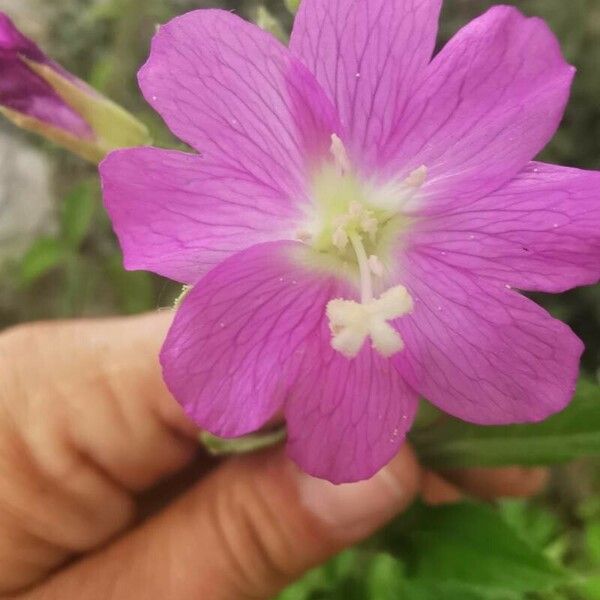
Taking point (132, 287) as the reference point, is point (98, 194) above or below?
above

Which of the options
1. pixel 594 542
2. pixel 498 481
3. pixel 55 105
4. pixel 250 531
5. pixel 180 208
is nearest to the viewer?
pixel 180 208

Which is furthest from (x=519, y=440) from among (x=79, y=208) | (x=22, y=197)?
(x=22, y=197)

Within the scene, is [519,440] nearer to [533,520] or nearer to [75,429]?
[75,429]

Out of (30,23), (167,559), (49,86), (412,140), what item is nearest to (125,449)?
(167,559)

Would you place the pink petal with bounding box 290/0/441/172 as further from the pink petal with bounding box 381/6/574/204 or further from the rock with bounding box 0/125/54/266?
the rock with bounding box 0/125/54/266

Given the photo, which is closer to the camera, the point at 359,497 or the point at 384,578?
the point at 359,497

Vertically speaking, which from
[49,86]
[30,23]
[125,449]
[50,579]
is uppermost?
[49,86]

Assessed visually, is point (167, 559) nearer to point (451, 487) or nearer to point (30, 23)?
point (451, 487)
